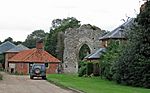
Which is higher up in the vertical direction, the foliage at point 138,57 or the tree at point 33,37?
the tree at point 33,37

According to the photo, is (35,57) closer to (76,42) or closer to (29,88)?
(76,42)

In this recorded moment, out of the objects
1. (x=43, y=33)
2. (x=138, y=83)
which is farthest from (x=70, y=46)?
(x=43, y=33)

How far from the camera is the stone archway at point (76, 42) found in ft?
292

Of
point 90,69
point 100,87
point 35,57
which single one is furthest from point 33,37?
point 100,87

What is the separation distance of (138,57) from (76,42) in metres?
50.3

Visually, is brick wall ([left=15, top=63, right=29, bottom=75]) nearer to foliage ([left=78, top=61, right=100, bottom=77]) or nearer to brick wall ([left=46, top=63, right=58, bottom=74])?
brick wall ([left=46, top=63, right=58, bottom=74])

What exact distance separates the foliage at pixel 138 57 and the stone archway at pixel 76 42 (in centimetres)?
4685

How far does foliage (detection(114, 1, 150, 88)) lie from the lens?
128 ft

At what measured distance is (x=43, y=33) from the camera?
19462 centimetres

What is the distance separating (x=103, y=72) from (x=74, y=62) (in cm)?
3580

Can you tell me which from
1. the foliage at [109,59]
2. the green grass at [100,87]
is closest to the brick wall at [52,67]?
the foliage at [109,59]

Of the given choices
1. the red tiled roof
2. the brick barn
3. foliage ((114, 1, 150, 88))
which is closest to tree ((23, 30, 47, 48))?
the red tiled roof

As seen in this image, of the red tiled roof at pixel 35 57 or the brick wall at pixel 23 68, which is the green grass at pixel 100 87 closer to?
the brick wall at pixel 23 68

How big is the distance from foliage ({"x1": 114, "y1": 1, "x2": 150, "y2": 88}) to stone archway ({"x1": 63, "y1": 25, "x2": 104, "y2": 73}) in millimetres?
46846
